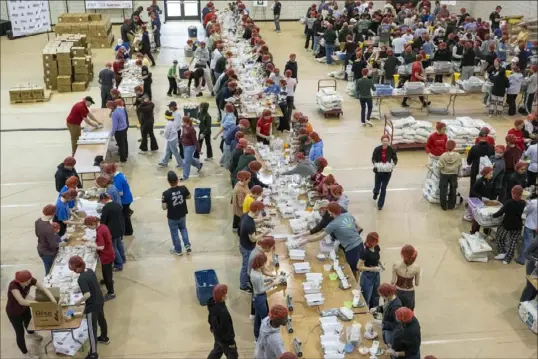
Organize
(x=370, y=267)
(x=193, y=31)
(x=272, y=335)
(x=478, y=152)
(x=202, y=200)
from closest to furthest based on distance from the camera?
(x=272, y=335) → (x=370, y=267) → (x=478, y=152) → (x=202, y=200) → (x=193, y=31)

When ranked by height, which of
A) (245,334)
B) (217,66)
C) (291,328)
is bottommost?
(245,334)

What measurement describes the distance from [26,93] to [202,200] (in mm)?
9420

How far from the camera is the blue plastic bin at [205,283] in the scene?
9.40 meters

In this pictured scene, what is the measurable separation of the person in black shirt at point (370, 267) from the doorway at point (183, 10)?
990 inches

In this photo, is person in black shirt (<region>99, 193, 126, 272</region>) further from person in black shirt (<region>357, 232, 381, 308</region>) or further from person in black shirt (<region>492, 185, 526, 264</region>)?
person in black shirt (<region>492, 185, 526, 264</region>)

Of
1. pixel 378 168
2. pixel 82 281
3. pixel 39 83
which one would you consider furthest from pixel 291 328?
pixel 39 83

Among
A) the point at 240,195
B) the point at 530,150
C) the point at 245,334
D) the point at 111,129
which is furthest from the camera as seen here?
the point at 111,129

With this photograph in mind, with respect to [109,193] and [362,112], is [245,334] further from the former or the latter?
[362,112]

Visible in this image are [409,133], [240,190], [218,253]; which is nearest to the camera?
[240,190]

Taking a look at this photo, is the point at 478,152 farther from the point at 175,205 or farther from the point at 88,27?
the point at 88,27

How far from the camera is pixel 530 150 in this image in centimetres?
1198

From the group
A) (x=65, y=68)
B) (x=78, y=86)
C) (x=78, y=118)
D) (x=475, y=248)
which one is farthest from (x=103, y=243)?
(x=65, y=68)

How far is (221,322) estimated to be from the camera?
6.95 meters

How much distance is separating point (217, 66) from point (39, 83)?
669 cm
